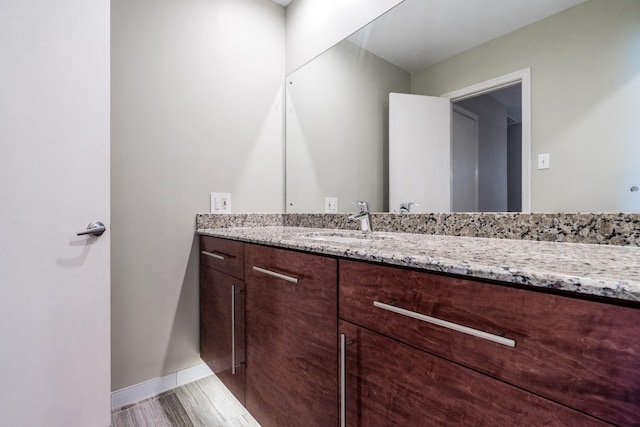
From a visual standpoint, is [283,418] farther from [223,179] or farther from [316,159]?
[316,159]

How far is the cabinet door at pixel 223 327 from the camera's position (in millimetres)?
1280

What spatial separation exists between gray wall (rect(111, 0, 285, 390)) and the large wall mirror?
633mm

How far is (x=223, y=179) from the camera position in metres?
1.79

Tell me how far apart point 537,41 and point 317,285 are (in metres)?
A: 1.06

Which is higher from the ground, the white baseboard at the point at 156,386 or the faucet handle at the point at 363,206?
the faucet handle at the point at 363,206

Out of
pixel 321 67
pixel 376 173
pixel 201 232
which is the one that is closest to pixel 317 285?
pixel 376 173

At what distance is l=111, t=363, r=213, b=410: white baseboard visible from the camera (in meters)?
1.47

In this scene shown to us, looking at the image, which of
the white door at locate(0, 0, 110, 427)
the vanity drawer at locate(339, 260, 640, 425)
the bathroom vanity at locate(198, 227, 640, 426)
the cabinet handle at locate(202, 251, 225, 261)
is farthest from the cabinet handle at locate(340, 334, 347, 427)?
the white door at locate(0, 0, 110, 427)

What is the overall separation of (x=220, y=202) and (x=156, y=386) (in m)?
1.03

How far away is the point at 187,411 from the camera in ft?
4.72

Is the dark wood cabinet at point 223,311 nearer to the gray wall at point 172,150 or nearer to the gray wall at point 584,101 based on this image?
the gray wall at point 172,150

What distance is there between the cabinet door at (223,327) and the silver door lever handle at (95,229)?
0.52 metres

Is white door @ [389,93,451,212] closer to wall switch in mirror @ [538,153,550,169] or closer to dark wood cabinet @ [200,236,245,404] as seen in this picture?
wall switch in mirror @ [538,153,550,169]

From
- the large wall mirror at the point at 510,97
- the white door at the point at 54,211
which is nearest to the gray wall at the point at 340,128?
the large wall mirror at the point at 510,97
